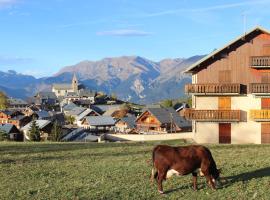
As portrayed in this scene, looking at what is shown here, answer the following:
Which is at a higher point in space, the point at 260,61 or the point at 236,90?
the point at 260,61

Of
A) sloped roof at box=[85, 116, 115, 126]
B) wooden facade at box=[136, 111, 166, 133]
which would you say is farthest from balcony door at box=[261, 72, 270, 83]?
sloped roof at box=[85, 116, 115, 126]

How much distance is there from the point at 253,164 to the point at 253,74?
25267mm

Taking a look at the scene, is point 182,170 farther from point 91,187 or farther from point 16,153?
point 16,153

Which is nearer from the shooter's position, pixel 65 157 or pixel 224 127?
pixel 65 157

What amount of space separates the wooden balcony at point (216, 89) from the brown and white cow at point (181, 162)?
30.8 metres

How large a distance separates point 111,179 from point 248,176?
245 inches

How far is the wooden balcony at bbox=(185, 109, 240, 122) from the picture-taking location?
48.4 m

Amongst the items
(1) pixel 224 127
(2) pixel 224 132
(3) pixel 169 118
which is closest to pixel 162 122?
(3) pixel 169 118

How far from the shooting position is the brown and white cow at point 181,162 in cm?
1750

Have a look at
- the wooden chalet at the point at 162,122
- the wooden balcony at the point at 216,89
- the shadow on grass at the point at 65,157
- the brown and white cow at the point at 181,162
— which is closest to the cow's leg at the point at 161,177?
the brown and white cow at the point at 181,162

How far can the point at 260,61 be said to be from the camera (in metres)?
47.2

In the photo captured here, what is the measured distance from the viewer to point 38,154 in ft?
110

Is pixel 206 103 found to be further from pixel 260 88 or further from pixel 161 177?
pixel 161 177

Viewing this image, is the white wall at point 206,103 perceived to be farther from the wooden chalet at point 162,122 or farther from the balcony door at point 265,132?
the wooden chalet at point 162,122
